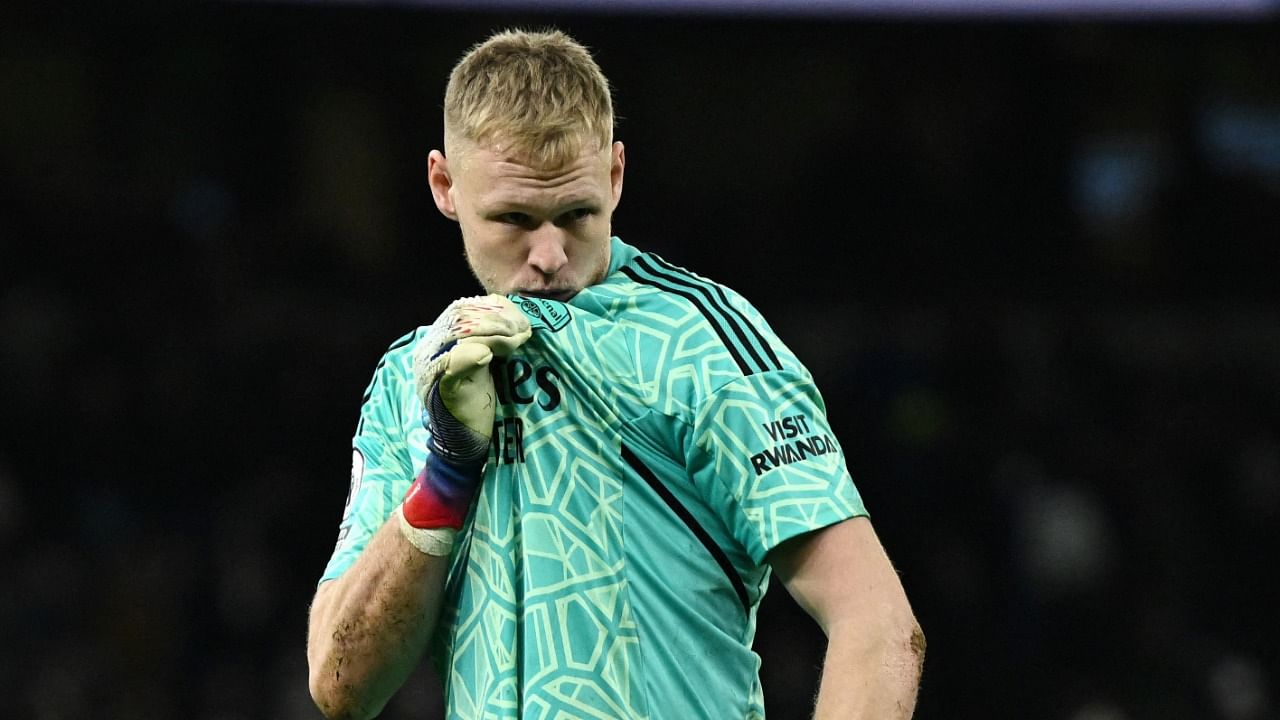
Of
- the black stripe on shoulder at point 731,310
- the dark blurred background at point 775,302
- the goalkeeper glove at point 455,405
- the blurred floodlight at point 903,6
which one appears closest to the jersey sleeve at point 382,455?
the goalkeeper glove at point 455,405

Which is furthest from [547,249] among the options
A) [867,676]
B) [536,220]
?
[867,676]

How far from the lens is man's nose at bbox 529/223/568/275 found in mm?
2457

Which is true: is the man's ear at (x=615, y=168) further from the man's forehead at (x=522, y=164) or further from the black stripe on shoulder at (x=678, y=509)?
the black stripe on shoulder at (x=678, y=509)

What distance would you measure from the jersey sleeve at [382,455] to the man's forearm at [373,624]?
0.10m

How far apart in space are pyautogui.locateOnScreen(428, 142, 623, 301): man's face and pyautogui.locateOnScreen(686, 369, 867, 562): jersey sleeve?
315mm

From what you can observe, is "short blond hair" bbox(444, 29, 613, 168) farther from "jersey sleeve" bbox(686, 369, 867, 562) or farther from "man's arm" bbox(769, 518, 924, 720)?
"man's arm" bbox(769, 518, 924, 720)

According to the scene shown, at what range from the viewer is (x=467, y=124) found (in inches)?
98.8

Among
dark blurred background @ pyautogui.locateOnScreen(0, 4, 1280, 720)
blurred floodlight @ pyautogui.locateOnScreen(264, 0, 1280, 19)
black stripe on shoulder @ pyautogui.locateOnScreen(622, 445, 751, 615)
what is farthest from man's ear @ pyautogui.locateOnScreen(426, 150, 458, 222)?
blurred floodlight @ pyautogui.locateOnScreen(264, 0, 1280, 19)

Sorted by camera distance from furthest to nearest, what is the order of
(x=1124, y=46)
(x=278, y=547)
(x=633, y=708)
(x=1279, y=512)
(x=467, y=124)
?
(x=1124, y=46) → (x=1279, y=512) → (x=278, y=547) → (x=467, y=124) → (x=633, y=708)

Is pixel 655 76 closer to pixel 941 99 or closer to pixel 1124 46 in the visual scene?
pixel 941 99

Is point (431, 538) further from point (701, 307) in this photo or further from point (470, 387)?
point (701, 307)

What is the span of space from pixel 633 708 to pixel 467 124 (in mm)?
868

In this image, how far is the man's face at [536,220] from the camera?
244 centimetres

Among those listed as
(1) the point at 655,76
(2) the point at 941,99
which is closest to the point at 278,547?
(1) the point at 655,76
